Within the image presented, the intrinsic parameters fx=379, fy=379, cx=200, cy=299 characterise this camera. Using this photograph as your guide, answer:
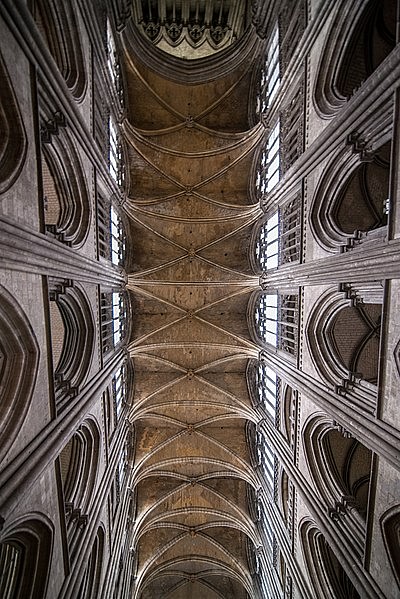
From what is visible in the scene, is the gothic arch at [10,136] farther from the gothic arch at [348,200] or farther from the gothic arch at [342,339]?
the gothic arch at [342,339]

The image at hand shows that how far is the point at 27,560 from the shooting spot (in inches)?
306

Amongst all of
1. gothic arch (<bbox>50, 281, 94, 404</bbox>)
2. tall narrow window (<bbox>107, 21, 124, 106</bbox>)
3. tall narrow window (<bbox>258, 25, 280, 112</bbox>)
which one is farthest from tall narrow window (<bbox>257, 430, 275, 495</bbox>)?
tall narrow window (<bbox>107, 21, 124, 106</bbox>)

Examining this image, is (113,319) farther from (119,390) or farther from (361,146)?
(361,146)

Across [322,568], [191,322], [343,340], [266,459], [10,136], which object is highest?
[10,136]

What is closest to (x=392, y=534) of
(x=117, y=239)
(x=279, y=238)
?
(x=279, y=238)

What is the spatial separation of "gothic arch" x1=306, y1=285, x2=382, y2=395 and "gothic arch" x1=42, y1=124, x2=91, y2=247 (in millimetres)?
7065

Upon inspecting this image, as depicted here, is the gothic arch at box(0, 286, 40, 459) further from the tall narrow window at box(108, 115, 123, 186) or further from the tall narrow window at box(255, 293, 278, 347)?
the tall narrow window at box(255, 293, 278, 347)

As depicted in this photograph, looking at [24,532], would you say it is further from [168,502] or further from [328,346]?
[168,502]

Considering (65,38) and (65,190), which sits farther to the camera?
(65,190)

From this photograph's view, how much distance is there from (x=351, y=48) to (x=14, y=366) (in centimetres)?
1074

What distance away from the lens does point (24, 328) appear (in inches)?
282

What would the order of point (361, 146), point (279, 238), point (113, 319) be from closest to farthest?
1. point (361, 146)
2. point (279, 238)
3. point (113, 319)

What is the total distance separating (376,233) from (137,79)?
13.4m

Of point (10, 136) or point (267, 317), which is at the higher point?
point (10, 136)
